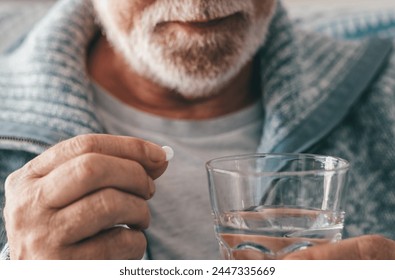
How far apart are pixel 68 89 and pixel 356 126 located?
402 millimetres

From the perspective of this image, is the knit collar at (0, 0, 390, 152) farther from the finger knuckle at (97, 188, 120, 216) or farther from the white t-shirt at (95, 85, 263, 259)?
the finger knuckle at (97, 188, 120, 216)

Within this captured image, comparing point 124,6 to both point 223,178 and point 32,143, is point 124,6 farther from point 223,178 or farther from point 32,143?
point 223,178

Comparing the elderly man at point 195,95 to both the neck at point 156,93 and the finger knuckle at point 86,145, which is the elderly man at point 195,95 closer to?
the neck at point 156,93

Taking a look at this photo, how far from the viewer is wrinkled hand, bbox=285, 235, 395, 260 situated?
0.44 m

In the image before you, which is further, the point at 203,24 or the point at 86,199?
the point at 203,24

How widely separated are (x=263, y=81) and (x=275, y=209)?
453 millimetres

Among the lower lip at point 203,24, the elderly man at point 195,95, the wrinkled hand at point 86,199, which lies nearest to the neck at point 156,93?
the elderly man at point 195,95

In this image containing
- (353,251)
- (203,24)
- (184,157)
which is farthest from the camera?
(184,157)

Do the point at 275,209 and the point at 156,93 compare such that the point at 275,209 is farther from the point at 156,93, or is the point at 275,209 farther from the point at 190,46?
the point at 156,93

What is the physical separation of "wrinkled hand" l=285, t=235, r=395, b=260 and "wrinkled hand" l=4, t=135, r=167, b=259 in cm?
13

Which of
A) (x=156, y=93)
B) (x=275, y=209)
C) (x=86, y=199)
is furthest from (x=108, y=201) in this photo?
(x=156, y=93)

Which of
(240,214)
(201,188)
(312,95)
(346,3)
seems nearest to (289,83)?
(312,95)

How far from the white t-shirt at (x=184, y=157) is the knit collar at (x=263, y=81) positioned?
4 centimetres

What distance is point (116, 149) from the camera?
19.3 inches
